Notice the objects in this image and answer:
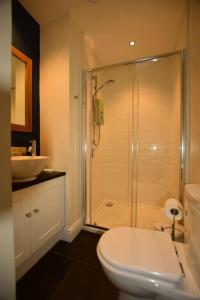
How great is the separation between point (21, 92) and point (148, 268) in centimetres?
186

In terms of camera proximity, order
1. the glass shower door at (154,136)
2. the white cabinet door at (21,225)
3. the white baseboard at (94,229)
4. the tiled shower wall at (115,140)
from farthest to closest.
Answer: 1. the tiled shower wall at (115,140)
2. the glass shower door at (154,136)
3. the white baseboard at (94,229)
4. the white cabinet door at (21,225)

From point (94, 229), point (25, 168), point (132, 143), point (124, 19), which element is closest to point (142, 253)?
point (25, 168)

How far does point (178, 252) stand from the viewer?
94cm

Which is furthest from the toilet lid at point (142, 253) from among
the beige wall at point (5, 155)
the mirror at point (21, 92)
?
the mirror at point (21, 92)

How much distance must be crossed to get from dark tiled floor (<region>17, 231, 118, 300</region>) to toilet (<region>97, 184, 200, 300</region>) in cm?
28

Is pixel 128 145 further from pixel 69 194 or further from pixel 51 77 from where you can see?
pixel 51 77

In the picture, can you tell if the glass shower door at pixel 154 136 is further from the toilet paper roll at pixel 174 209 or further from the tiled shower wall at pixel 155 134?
the toilet paper roll at pixel 174 209

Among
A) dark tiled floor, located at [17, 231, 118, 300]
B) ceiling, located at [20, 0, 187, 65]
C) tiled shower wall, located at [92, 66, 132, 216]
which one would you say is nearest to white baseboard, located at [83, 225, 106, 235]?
dark tiled floor, located at [17, 231, 118, 300]

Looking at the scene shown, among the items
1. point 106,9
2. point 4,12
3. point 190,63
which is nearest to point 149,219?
point 190,63

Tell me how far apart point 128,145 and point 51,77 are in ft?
5.35

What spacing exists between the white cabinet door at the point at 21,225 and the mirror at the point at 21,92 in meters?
0.79

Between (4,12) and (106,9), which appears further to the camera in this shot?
(106,9)

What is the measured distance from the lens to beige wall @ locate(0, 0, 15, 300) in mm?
430

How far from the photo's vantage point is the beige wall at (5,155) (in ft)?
1.41
